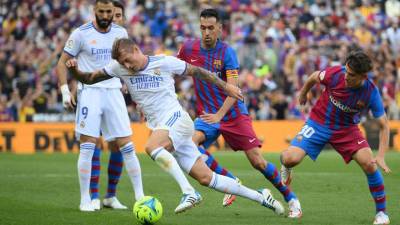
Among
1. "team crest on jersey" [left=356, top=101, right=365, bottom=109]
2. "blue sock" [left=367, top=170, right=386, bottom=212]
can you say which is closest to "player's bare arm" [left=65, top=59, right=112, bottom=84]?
"team crest on jersey" [left=356, top=101, right=365, bottom=109]

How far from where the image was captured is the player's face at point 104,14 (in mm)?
11125

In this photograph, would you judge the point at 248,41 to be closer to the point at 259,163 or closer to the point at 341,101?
the point at 259,163

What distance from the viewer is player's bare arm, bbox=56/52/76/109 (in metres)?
10.8

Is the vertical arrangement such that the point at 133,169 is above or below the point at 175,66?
below

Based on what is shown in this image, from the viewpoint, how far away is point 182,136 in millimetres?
9828

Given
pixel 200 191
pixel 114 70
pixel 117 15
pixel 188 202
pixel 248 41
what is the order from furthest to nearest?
pixel 248 41
pixel 200 191
pixel 117 15
pixel 114 70
pixel 188 202

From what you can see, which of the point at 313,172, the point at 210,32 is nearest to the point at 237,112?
the point at 210,32

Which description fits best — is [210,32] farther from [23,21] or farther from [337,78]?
[23,21]

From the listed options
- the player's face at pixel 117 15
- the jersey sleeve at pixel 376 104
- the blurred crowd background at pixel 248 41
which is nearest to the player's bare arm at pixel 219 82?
the jersey sleeve at pixel 376 104

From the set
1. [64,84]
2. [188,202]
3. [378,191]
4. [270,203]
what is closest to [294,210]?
[270,203]

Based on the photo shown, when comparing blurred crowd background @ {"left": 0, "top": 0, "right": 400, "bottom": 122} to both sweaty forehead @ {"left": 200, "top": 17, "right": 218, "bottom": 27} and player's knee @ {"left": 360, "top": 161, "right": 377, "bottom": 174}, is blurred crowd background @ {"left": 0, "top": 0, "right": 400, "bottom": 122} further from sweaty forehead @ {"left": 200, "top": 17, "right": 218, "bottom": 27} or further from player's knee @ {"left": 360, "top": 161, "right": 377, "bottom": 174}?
player's knee @ {"left": 360, "top": 161, "right": 377, "bottom": 174}

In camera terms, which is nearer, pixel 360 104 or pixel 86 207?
pixel 360 104

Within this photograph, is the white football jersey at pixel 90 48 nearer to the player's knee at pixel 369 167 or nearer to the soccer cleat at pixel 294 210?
the soccer cleat at pixel 294 210

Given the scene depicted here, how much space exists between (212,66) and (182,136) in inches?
72.4
